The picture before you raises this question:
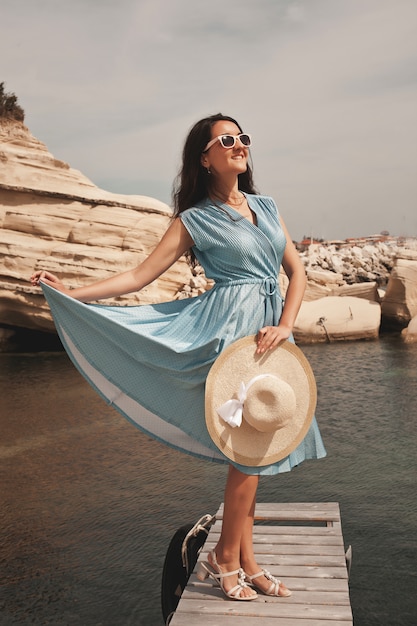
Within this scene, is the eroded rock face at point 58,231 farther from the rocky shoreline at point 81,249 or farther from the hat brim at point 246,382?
the hat brim at point 246,382

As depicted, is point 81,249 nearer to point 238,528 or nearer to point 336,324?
point 336,324

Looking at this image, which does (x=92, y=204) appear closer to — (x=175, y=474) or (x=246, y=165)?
(x=175, y=474)

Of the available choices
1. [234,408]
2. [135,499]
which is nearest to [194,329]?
[234,408]

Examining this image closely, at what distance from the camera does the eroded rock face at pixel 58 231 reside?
539 inches

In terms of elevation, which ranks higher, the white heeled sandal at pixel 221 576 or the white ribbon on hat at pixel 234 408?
the white ribbon on hat at pixel 234 408

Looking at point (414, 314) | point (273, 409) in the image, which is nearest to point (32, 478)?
point (273, 409)

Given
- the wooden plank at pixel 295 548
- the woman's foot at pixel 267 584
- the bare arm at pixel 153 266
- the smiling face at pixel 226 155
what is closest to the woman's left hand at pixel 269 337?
the bare arm at pixel 153 266

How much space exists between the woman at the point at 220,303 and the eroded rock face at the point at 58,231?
10570 millimetres

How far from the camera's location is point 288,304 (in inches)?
117

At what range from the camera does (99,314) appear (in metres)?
3.08

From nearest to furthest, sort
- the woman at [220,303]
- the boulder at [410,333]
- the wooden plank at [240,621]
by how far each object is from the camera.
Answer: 1. the wooden plank at [240,621]
2. the woman at [220,303]
3. the boulder at [410,333]

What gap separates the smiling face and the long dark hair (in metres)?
0.03

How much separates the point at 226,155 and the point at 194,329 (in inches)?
29.8

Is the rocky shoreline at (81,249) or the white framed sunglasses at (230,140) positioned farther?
the rocky shoreline at (81,249)
